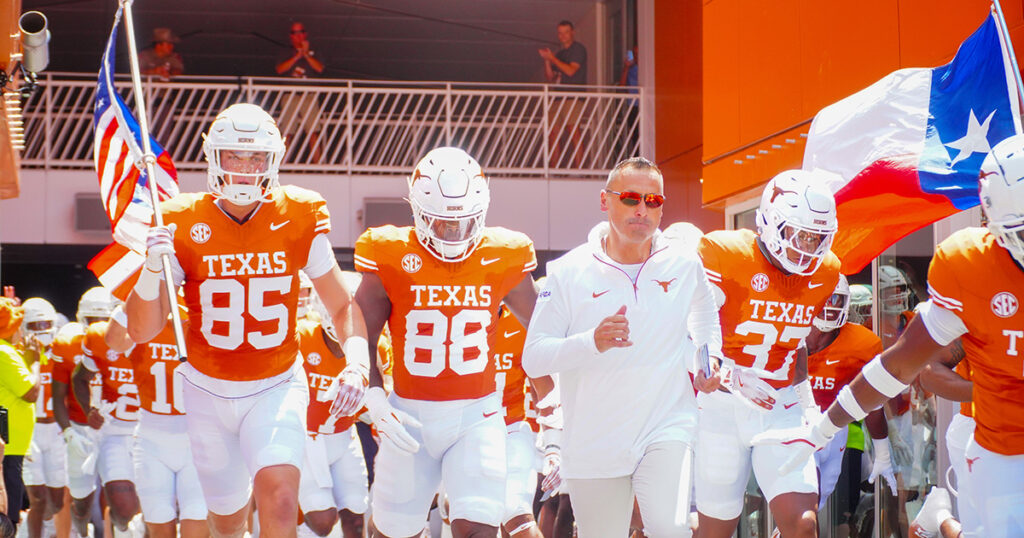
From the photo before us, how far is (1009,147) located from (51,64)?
22087 mm

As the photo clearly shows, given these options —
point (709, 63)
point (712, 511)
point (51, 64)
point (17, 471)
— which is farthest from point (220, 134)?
point (51, 64)

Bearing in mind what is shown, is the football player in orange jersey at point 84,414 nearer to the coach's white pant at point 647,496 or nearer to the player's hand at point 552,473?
the player's hand at point 552,473

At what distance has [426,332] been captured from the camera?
253 inches

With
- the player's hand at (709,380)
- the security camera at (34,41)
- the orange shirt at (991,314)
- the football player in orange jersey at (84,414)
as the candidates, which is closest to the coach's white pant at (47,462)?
the football player in orange jersey at (84,414)

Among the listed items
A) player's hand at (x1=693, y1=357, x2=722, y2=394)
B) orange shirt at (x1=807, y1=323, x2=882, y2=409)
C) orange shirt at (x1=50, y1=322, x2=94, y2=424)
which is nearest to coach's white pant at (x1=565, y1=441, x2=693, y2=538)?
player's hand at (x1=693, y1=357, x2=722, y2=394)

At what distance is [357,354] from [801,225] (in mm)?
2582

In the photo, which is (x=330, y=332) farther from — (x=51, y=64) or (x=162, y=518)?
(x=51, y=64)

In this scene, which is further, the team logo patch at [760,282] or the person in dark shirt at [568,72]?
the person in dark shirt at [568,72]

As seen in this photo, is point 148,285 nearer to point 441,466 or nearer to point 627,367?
point 441,466

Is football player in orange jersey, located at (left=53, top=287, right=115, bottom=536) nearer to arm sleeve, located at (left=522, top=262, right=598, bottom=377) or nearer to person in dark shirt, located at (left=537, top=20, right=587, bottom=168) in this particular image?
arm sleeve, located at (left=522, top=262, right=598, bottom=377)

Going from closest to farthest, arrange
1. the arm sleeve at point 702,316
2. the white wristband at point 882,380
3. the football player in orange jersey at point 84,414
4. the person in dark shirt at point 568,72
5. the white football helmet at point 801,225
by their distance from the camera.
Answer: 1. the white wristband at point 882,380
2. the arm sleeve at point 702,316
3. the white football helmet at point 801,225
4. the football player in orange jersey at point 84,414
5. the person in dark shirt at point 568,72

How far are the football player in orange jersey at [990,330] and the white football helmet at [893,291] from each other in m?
4.83

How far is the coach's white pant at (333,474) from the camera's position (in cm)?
946

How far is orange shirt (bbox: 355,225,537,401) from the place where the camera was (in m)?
6.40
